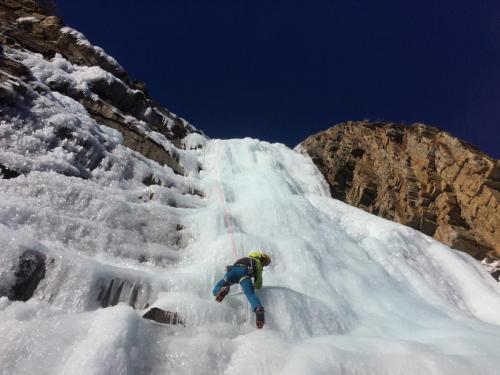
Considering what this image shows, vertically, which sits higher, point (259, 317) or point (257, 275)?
point (257, 275)

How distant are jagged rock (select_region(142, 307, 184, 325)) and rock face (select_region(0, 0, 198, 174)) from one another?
5926 mm

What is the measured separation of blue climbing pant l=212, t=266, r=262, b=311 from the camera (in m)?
6.05

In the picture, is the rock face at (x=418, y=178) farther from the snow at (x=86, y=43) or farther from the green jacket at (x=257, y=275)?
the snow at (x=86, y=43)

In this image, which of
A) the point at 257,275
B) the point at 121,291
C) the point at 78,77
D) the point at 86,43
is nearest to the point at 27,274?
the point at 121,291

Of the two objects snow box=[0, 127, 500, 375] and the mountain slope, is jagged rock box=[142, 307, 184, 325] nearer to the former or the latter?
the mountain slope

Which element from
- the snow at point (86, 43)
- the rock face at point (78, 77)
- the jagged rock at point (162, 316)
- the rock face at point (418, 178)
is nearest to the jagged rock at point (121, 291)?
the jagged rock at point (162, 316)

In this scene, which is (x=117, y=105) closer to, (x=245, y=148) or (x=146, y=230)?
(x=245, y=148)

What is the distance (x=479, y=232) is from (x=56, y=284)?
47.1 feet

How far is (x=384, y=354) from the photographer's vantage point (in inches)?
202

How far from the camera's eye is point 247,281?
6219 millimetres

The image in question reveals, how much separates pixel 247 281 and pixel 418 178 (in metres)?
13.7

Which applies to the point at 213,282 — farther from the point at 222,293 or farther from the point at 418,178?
the point at 418,178

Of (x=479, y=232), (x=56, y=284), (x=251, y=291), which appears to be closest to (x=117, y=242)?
(x=56, y=284)

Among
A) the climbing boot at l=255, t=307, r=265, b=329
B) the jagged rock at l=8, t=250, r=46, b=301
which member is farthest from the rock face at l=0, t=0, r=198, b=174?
the climbing boot at l=255, t=307, r=265, b=329
